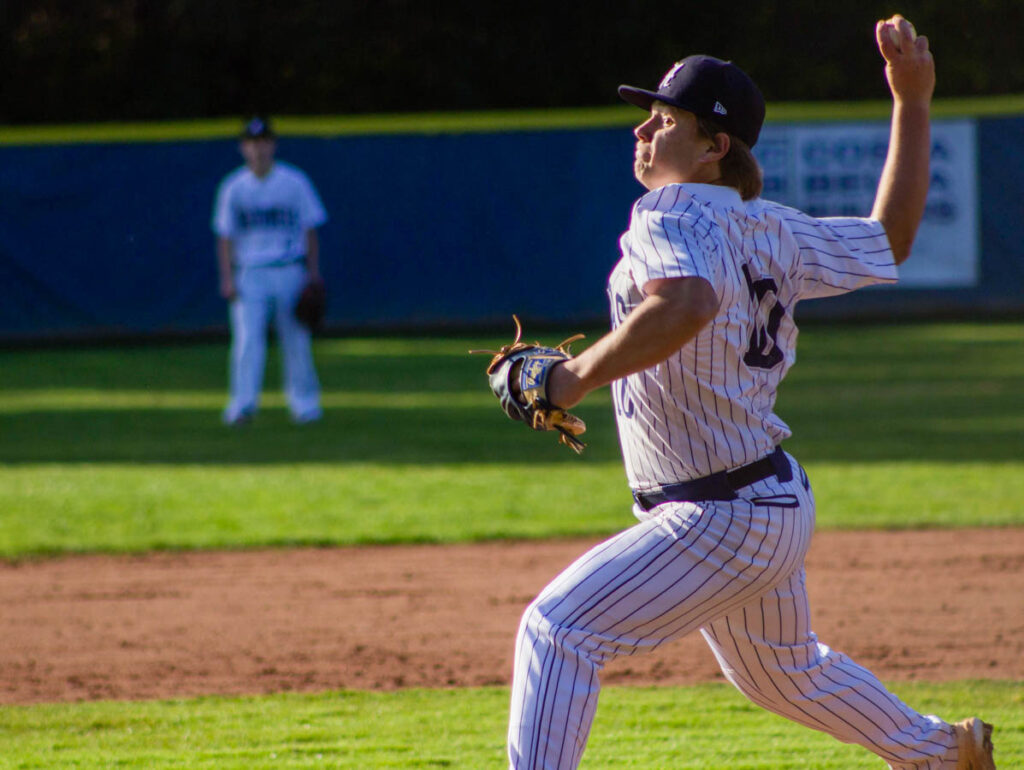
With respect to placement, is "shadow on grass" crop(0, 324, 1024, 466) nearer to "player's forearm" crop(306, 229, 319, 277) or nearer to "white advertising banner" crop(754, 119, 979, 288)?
"player's forearm" crop(306, 229, 319, 277)

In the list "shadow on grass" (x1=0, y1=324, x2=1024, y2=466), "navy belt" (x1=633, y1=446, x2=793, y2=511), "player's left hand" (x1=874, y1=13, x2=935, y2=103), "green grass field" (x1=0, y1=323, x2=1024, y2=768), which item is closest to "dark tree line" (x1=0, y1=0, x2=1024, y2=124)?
"green grass field" (x1=0, y1=323, x2=1024, y2=768)

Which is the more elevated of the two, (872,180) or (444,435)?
(872,180)

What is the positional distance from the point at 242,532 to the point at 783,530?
16.5 ft

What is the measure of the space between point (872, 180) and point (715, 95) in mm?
15971

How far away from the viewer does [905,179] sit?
3301mm

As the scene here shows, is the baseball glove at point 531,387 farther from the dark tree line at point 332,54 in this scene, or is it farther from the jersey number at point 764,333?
the dark tree line at point 332,54

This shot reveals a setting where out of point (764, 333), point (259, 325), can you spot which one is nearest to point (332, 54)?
point (259, 325)

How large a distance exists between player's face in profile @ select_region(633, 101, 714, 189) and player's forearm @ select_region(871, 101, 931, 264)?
57 centimetres

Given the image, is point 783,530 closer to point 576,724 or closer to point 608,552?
point 608,552

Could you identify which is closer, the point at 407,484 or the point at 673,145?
the point at 673,145

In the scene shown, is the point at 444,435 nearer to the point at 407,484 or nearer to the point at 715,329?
the point at 407,484

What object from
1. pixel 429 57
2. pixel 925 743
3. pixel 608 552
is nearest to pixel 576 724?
pixel 608 552

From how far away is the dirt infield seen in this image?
5055 millimetres

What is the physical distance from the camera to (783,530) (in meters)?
2.88
